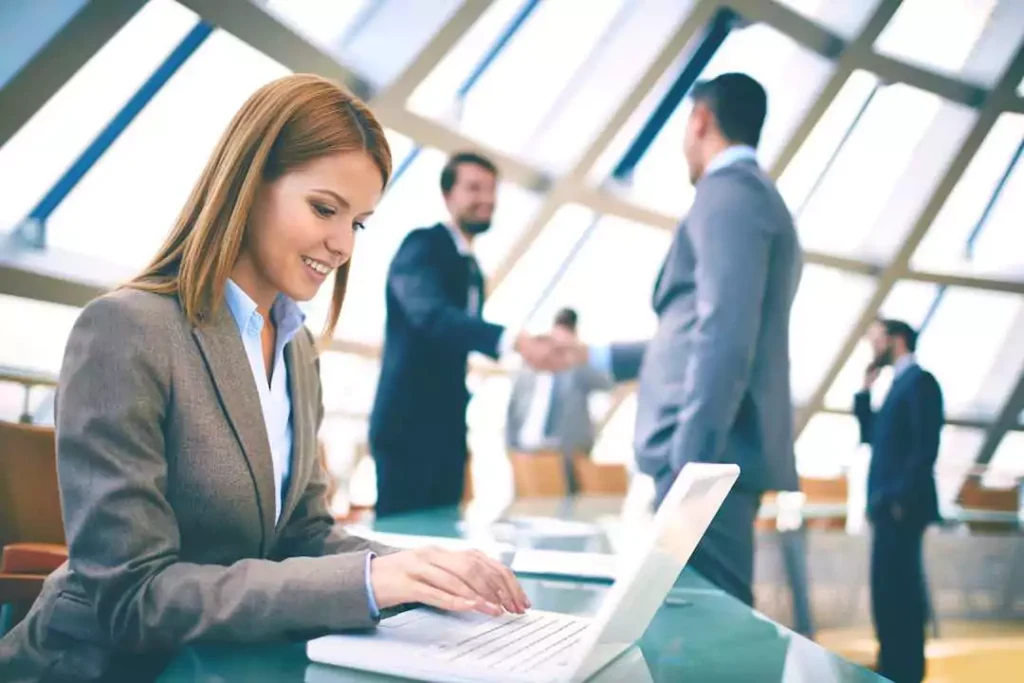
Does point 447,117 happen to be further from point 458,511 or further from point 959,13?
point 458,511

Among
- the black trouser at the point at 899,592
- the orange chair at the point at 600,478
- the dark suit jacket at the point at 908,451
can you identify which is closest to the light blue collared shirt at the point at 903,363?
the dark suit jacket at the point at 908,451

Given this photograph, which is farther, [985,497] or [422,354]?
[985,497]

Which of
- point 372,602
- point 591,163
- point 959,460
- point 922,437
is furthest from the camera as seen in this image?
point 591,163

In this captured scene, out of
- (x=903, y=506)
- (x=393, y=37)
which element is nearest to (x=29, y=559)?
(x=903, y=506)

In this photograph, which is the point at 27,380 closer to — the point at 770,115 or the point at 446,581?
the point at 446,581

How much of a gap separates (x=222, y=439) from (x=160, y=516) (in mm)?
111

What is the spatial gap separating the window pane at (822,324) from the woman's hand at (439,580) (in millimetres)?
9996

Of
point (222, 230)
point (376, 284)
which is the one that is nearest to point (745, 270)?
point (222, 230)

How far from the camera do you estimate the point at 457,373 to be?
2.53 meters

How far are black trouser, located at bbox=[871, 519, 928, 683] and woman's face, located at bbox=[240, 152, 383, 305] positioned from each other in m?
3.50

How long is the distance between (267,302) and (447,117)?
587 centimetres

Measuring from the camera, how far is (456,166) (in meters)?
2.69

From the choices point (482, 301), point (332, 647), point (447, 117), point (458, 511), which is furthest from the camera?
point (447, 117)

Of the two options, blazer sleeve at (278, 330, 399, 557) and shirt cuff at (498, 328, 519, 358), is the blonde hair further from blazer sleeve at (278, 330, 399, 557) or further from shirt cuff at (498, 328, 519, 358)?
shirt cuff at (498, 328, 519, 358)
